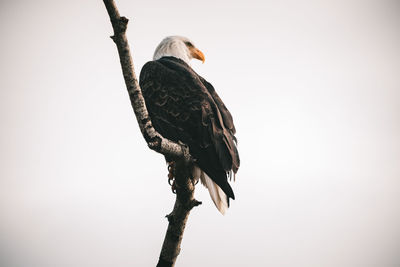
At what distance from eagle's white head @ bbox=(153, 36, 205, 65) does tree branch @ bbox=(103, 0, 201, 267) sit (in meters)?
2.85

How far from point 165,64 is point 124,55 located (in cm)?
217

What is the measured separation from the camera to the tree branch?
246 centimetres

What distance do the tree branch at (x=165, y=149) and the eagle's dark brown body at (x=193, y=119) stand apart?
0.44 m

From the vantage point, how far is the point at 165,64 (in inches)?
185

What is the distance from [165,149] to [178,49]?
3.27 meters

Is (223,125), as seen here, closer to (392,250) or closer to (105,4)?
(105,4)

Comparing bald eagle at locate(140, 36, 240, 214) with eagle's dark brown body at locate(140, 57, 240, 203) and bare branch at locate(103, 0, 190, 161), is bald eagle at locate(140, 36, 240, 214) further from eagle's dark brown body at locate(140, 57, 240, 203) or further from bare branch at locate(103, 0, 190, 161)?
bare branch at locate(103, 0, 190, 161)

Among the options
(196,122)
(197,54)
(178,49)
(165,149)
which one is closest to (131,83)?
(165,149)

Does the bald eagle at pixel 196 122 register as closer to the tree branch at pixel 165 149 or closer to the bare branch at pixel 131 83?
the tree branch at pixel 165 149

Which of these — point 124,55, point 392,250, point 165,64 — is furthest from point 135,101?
point 392,250

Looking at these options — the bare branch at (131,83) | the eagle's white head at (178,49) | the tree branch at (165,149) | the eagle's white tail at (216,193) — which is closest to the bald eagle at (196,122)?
the eagle's white tail at (216,193)

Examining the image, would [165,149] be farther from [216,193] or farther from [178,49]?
[178,49]

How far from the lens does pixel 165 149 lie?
286 cm

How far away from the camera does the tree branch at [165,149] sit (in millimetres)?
2463
